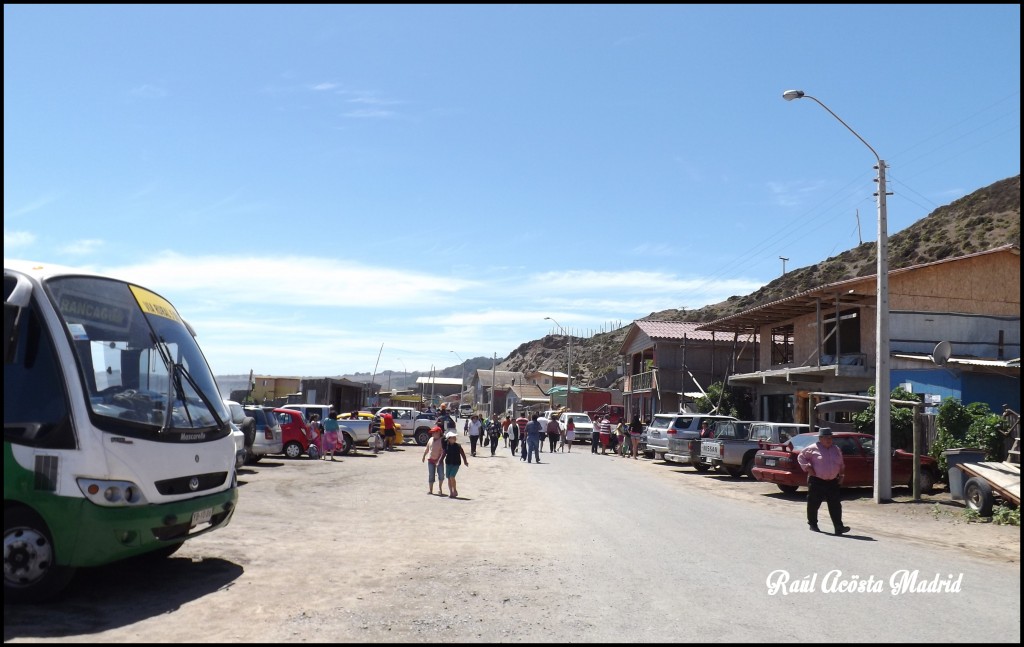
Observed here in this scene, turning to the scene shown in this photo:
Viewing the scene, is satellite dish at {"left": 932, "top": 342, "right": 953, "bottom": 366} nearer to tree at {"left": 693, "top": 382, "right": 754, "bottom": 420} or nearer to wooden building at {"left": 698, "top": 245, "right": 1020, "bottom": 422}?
wooden building at {"left": 698, "top": 245, "right": 1020, "bottom": 422}

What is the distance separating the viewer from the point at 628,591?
775 centimetres

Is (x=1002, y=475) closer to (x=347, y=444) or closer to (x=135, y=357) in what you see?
(x=135, y=357)

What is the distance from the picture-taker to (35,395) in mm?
6801

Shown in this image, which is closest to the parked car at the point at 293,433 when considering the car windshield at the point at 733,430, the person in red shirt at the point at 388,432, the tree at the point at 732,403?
the person in red shirt at the point at 388,432

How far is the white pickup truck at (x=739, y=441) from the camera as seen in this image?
23.5m

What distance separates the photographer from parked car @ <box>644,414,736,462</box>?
2536 centimetres

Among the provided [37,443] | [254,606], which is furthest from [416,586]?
[37,443]

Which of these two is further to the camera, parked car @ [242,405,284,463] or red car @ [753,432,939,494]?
parked car @ [242,405,284,463]

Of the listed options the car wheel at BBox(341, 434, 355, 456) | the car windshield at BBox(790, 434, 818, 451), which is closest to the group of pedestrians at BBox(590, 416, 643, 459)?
the car wheel at BBox(341, 434, 355, 456)

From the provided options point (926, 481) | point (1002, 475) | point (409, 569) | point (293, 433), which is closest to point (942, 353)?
point (926, 481)

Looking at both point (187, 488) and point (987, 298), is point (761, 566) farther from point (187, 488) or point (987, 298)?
point (987, 298)

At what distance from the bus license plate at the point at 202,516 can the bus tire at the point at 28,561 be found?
119 cm

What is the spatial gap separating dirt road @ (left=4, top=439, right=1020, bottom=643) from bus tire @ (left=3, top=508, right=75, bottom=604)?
19cm

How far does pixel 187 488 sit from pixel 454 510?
760 centimetres
